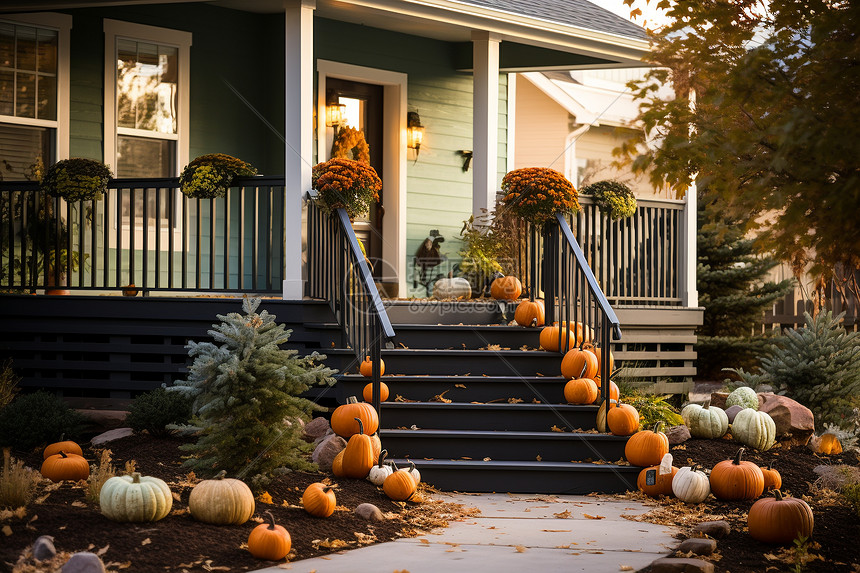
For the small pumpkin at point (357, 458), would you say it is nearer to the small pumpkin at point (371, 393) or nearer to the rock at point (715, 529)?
the small pumpkin at point (371, 393)

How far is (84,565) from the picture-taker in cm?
415

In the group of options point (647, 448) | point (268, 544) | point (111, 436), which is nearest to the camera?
point (268, 544)

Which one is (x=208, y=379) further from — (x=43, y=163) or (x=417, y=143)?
(x=417, y=143)

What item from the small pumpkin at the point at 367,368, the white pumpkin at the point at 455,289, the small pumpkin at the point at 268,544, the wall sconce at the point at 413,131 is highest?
the wall sconce at the point at 413,131

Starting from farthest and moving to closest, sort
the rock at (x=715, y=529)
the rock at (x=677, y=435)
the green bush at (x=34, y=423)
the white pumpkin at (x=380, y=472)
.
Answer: the rock at (x=677, y=435) < the green bush at (x=34, y=423) < the white pumpkin at (x=380, y=472) < the rock at (x=715, y=529)

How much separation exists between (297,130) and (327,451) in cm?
308

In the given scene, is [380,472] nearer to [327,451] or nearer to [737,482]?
[327,451]

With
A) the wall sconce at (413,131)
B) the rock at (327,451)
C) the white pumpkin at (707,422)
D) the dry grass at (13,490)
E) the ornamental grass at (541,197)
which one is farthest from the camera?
the wall sconce at (413,131)

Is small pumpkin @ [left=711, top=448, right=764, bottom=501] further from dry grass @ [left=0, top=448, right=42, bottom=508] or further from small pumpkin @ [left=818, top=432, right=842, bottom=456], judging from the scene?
dry grass @ [left=0, top=448, right=42, bottom=508]

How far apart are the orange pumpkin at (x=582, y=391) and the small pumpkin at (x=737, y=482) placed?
1.22 m

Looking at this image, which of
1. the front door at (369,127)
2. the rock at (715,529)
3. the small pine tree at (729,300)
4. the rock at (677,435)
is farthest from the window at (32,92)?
the small pine tree at (729,300)

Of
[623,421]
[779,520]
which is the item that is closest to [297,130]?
[623,421]

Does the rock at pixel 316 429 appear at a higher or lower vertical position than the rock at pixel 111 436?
higher

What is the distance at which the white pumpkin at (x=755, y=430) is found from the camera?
26.2 ft
